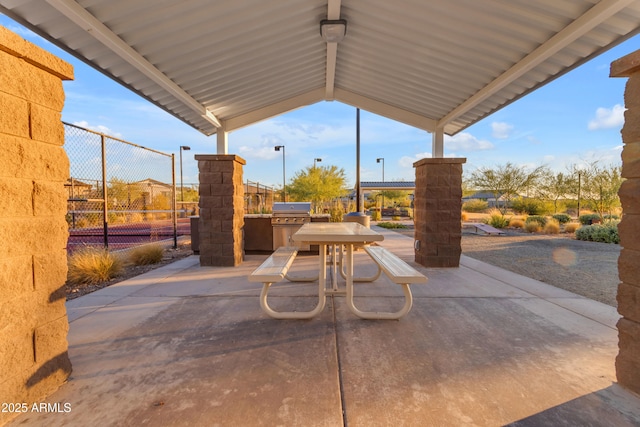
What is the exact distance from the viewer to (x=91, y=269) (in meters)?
4.71

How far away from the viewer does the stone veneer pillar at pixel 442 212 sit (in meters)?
5.53

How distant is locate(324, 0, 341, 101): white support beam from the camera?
349 centimetres

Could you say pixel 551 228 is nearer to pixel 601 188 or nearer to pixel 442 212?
pixel 601 188

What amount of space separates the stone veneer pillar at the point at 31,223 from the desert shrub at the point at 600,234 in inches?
520

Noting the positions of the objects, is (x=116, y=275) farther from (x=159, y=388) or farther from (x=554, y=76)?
(x=554, y=76)

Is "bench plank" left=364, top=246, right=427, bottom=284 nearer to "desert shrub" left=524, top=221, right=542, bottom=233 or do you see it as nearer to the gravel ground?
the gravel ground

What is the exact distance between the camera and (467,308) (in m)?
3.35


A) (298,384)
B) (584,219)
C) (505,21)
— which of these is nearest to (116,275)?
(298,384)

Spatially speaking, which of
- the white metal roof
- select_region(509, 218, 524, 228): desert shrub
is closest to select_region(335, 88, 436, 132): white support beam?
the white metal roof

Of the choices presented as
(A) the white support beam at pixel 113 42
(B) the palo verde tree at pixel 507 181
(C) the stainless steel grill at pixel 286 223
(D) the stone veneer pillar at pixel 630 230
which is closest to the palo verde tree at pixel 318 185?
(B) the palo verde tree at pixel 507 181

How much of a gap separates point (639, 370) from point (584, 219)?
16.3 meters

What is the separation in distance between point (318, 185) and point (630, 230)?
22731mm

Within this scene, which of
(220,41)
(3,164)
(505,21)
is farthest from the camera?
(220,41)

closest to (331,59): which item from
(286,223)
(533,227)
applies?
(286,223)
